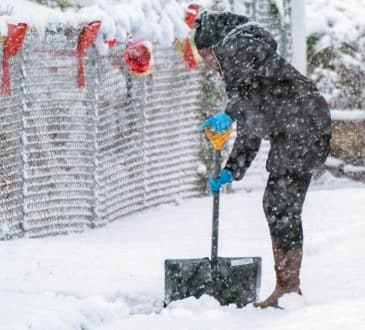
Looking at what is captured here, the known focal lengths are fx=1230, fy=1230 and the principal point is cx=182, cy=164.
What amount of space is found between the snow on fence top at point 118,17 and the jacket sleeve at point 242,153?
10.8ft

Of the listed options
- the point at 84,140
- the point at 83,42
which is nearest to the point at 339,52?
the point at 84,140

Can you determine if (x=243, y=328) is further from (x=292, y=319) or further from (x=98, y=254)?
(x=98, y=254)

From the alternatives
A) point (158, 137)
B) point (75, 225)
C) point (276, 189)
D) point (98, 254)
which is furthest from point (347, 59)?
point (276, 189)

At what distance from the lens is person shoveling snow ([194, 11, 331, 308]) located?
7.02 metres

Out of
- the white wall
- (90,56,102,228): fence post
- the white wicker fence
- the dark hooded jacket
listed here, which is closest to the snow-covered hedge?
the white wall

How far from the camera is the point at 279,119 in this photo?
7.04 meters

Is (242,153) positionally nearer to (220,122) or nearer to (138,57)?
(220,122)

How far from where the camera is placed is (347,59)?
680 inches

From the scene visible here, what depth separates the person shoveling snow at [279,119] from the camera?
7016 millimetres

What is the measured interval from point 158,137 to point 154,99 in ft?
1.32

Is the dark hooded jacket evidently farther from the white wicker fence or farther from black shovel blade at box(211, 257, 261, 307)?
the white wicker fence

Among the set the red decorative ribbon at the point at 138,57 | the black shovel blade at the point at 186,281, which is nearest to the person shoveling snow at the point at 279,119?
the black shovel blade at the point at 186,281

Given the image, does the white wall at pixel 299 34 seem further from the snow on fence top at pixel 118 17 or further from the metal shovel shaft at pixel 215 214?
the metal shovel shaft at pixel 215 214

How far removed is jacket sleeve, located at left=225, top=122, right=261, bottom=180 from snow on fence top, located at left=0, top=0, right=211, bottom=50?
330 centimetres
